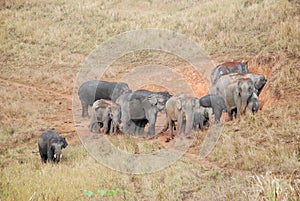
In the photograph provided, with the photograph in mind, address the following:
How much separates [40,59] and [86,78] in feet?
12.0

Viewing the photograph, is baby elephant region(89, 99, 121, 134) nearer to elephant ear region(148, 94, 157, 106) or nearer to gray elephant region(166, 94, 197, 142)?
elephant ear region(148, 94, 157, 106)

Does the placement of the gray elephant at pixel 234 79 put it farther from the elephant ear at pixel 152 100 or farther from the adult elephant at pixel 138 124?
the elephant ear at pixel 152 100

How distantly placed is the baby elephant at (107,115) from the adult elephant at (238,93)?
3178 mm

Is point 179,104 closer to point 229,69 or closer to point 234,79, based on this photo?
point 234,79

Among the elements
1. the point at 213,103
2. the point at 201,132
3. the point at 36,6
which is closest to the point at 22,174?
the point at 201,132

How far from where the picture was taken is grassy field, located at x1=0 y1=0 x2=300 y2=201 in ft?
21.8

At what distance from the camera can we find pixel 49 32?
26.7 metres

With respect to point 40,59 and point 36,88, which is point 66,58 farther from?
point 36,88

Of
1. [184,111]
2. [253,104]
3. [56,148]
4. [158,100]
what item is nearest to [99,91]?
[158,100]

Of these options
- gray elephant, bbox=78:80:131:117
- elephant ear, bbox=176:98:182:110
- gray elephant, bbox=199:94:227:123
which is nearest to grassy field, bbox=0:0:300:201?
gray elephant, bbox=78:80:131:117

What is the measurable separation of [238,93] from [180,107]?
1814mm

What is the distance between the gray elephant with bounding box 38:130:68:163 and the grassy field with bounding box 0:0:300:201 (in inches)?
11.7

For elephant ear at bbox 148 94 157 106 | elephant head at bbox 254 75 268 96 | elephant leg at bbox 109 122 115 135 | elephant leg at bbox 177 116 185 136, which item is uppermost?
elephant head at bbox 254 75 268 96

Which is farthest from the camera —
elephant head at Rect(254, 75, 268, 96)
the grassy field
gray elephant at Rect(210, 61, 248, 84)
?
gray elephant at Rect(210, 61, 248, 84)
